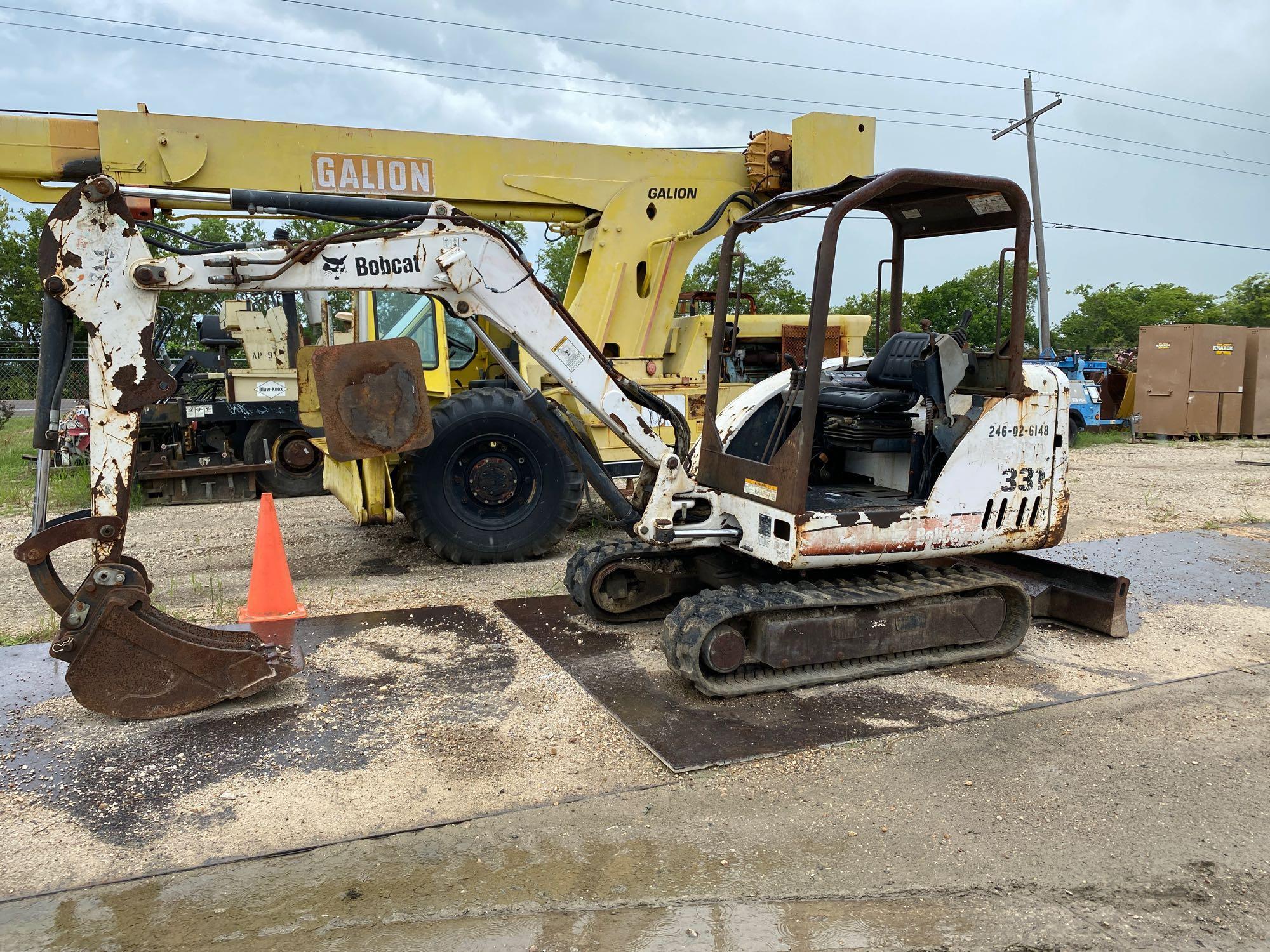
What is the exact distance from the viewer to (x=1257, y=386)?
742 inches

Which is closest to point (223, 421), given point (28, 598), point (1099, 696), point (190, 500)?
point (190, 500)

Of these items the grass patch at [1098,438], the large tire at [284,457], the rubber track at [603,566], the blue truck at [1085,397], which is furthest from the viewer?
the blue truck at [1085,397]

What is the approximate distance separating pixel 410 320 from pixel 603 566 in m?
3.44

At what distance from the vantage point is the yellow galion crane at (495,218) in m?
7.12

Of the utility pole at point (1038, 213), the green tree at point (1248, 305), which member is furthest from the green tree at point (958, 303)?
the green tree at point (1248, 305)

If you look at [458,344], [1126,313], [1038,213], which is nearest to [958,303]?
[1038,213]

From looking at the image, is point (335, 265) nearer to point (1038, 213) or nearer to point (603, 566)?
point (603, 566)

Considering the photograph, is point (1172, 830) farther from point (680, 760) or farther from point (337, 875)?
point (337, 875)

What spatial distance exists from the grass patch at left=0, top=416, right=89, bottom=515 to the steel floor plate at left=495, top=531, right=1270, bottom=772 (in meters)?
5.48

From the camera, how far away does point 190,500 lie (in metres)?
11.0

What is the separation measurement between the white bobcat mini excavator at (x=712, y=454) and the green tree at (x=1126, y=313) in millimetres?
36167

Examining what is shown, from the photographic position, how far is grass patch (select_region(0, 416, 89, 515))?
10109mm

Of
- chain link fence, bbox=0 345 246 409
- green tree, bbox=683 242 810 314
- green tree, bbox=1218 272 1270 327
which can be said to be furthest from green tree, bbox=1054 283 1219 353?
chain link fence, bbox=0 345 246 409

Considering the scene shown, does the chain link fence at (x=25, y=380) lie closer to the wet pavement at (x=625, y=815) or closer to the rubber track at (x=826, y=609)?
the wet pavement at (x=625, y=815)
